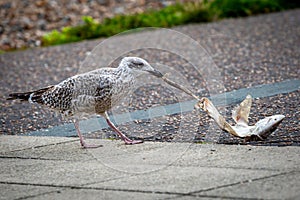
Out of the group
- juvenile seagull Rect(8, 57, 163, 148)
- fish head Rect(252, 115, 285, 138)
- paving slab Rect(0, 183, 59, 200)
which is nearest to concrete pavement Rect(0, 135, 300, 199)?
paving slab Rect(0, 183, 59, 200)

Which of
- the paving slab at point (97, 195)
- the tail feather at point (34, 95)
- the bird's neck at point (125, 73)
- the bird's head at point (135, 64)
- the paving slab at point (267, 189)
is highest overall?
the bird's head at point (135, 64)

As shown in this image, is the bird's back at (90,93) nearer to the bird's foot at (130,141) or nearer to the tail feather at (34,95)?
Result: the tail feather at (34,95)

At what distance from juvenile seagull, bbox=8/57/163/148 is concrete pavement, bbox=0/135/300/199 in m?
0.33

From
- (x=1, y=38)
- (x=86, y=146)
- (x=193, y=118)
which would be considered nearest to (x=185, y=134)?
(x=193, y=118)

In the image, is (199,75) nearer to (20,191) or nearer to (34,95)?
(34,95)

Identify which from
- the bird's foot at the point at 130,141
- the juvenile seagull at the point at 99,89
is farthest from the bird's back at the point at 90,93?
the bird's foot at the point at 130,141

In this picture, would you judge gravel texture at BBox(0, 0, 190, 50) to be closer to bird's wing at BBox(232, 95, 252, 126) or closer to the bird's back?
the bird's back

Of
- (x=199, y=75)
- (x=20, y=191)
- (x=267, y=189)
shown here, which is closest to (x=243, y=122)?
(x=267, y=189)

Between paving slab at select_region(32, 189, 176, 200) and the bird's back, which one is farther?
the bird's back

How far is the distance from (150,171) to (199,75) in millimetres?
3619

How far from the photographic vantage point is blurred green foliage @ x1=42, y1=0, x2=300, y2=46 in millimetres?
10641

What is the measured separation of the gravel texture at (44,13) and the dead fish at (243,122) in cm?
609

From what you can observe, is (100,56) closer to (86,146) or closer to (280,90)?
(280,90)

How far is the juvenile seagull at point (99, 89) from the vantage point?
4.82 metres
